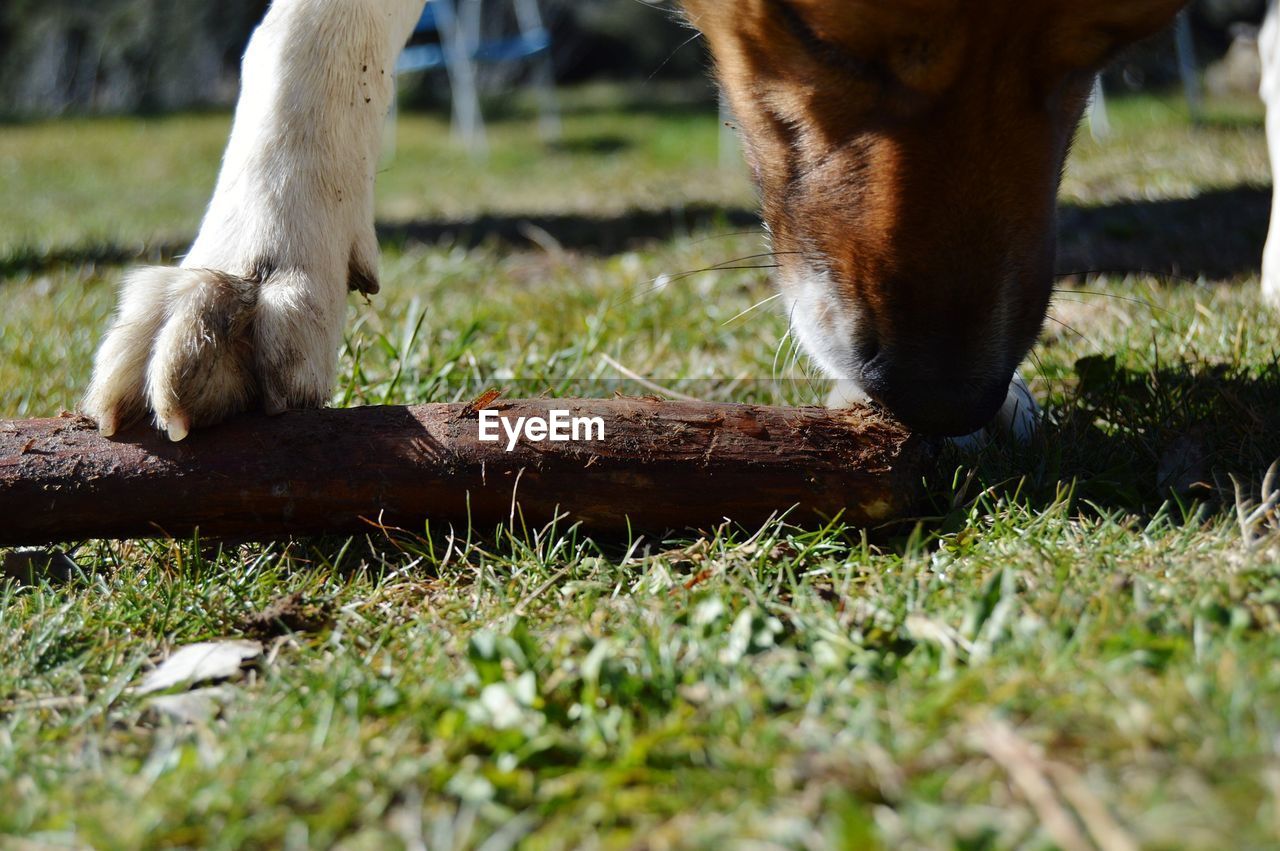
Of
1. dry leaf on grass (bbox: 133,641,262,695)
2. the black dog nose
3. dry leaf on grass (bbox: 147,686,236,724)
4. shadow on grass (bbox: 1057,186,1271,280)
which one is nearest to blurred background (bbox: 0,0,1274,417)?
shadow on grass (bbox: 1057,186,1271,280)

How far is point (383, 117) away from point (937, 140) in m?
1.22

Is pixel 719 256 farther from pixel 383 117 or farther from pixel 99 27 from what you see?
pixel 99 27

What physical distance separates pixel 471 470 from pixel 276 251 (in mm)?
608

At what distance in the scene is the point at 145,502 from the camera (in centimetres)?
180

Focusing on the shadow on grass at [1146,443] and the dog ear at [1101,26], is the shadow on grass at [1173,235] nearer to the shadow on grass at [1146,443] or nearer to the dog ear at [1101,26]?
the shadow on grass at [1146,443]

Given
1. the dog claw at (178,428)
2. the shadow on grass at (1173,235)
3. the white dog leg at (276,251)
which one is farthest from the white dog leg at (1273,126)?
the dog claw at (178,428)

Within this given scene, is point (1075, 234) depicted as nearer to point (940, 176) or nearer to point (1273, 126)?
point (1273, 126)

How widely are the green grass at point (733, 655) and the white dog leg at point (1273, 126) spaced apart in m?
0.11

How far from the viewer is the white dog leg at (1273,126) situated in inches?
110

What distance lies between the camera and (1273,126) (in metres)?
3.05

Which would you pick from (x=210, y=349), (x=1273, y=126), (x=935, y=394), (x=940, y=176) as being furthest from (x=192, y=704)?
(x=1273, y=126)

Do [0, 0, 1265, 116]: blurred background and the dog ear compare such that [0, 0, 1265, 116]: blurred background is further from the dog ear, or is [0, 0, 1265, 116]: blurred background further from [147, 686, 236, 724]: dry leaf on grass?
[147, 686, 236, 724]: dry leaf on grass

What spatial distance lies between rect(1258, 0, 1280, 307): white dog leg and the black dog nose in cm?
131

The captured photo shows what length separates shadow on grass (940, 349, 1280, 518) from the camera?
194 centimetres
